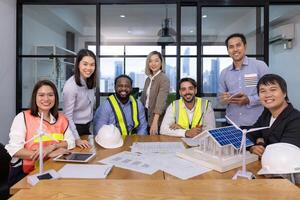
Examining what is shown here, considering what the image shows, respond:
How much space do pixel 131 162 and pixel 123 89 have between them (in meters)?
1.08

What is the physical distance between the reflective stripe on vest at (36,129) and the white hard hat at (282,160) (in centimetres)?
133

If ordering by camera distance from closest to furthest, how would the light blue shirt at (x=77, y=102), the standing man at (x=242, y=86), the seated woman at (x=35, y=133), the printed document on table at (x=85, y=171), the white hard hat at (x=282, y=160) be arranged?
1. the white hard hat at (x=282, y=160)
2. the printed document on table at (x=85, y=171)
3. the seated woman at (x=35, y=133)
4. the light blue shirt at (x=77, y=102)
5. the standing man at (x=242, y=86)

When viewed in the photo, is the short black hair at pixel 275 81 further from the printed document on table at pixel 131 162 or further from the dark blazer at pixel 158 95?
the dark blazer at pixel 158 95

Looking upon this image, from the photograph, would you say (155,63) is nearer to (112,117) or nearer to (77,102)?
(112,117)

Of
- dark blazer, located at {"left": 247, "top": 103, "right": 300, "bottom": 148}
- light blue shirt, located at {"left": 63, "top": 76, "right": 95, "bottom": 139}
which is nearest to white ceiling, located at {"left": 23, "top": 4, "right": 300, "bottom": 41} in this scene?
light blue shirt, located at {"left": 63, "top": 76, "right": 95, "bottom": 139}

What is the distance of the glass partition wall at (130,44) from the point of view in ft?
11.7

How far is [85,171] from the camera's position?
1383 millimetres

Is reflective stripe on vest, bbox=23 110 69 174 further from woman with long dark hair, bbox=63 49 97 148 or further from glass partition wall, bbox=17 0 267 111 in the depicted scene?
glass partition wall, bbox=17 0 267 111

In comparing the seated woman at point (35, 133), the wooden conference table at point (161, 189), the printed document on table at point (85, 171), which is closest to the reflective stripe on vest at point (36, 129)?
the seated woman at point (35, 133)

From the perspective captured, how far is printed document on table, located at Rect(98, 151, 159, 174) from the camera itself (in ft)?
4.80

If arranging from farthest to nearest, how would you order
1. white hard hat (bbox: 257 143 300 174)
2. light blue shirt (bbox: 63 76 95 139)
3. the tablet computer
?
light blue shirt (bbox: 63 76 95 139) < the tablet computer < white hard hat (bbox: 257 143 300 174)

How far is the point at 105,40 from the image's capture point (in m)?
3.73

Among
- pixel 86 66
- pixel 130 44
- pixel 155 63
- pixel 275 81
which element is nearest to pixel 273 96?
pixel 275 81

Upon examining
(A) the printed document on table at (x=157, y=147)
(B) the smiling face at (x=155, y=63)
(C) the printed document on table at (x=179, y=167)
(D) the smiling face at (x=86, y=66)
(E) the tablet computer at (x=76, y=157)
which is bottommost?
(C) the printed document on table at (x=179, y=167)
